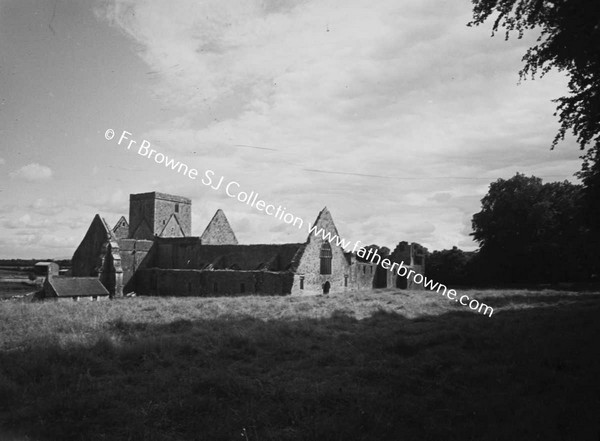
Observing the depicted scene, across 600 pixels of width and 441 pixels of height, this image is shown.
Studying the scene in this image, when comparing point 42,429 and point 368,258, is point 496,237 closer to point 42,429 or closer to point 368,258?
point 368,258

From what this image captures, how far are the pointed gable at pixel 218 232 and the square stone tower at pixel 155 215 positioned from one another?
1006 cm

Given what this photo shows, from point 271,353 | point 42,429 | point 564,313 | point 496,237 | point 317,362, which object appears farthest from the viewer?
point 496,237

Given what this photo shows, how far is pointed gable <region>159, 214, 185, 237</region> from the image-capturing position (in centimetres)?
5018

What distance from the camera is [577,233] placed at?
39.5 metres

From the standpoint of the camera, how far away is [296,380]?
912 cm

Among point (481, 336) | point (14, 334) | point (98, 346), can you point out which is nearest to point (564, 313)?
point (481, 336)

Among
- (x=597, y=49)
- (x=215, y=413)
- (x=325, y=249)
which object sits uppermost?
(x=597, y=49)

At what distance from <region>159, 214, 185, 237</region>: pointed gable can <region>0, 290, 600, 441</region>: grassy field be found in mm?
34510

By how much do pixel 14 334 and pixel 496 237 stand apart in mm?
49811

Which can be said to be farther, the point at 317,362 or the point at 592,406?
the point at 317,362

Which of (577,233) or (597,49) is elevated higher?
(597,49)

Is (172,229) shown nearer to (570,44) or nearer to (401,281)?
(401,281)

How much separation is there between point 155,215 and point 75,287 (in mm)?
20310

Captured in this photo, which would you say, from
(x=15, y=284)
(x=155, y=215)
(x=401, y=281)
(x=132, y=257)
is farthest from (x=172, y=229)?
(x=401, y=281)
